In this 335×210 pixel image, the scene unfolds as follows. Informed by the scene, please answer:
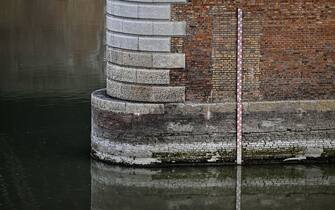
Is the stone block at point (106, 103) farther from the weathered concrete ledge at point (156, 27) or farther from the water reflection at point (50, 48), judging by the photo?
the water reflection at point (50, 48)

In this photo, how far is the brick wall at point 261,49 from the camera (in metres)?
19.2

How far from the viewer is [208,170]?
64.0 ft

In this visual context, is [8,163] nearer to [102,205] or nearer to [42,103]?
[102,205]

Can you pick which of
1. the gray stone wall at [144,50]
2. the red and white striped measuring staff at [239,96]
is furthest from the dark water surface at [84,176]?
the gray stone wall at [144,50]

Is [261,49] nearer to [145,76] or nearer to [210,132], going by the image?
[210,132]

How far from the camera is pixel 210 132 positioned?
64.4ft

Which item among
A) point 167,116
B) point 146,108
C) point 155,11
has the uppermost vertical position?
point 155,11

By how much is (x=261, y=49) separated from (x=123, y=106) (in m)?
2.99

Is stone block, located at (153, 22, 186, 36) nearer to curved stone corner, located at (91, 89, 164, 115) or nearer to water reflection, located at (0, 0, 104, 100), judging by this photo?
curved stone corner, located at (91, 89, 164, 115)

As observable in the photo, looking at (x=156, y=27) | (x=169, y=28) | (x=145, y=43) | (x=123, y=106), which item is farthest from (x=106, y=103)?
(x=169, y=28)

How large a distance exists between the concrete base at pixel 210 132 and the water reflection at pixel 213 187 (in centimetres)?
25

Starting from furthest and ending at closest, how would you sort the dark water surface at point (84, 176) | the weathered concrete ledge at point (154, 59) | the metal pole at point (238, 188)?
1. the weathered concrete ledge at point (154, 59)
2. the dark water surface at point (84, 176)
3. the metal pole at point (238, 188)

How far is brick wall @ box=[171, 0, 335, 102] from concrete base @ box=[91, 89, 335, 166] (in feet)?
0.93

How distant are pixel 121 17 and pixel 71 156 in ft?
10.6
